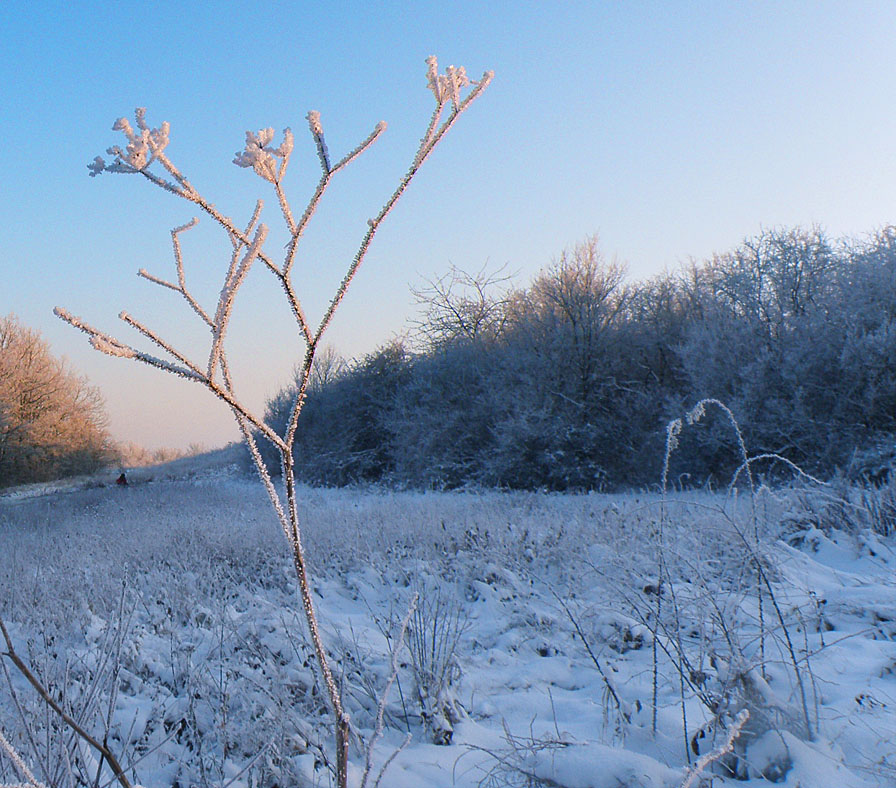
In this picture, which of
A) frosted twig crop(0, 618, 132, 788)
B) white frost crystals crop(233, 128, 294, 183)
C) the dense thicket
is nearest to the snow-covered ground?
frosted twig crop(0, 618, 132, 788)

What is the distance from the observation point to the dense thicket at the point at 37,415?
975 inches

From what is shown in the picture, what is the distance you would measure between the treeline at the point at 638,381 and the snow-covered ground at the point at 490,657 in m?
7.38

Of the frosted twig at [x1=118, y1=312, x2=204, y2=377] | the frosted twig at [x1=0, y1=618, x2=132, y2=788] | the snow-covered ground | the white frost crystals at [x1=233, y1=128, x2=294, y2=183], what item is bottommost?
the snow-covered ground

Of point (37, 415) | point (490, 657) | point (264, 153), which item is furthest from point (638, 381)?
point (37, 415)

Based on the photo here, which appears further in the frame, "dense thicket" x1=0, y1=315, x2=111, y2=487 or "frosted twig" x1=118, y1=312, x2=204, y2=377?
"dense thicket" x1=0, y1=315, x2=111, y2=487

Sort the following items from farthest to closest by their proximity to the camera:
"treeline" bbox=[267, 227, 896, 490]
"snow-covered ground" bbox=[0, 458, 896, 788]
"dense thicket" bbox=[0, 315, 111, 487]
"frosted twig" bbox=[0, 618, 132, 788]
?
"dense thicket" bbox=[0, 315, 111, 487], "treeline" bbox=[267, 227, 896, 490], "snow-covered ground" bbox=[0, 458, 896, 788], "frosted twig" bbox=[0, 618, 132, 788]

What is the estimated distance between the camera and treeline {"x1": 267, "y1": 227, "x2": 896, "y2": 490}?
13445mm

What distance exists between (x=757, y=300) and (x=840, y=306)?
265cm

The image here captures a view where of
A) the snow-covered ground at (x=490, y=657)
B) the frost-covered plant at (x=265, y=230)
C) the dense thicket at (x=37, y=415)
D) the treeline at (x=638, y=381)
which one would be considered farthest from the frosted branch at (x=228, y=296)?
the dense thicket at (x=37, y=415)

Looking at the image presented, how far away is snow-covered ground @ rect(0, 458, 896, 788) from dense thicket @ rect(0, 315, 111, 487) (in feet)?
68.1

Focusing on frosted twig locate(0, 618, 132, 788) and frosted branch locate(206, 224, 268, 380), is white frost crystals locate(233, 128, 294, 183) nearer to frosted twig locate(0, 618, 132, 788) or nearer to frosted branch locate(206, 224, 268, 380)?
frosted branch locate(206, 224, 268, 380)

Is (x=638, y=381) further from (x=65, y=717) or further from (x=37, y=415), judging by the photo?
(x=37, y=415)

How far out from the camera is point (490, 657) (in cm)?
379

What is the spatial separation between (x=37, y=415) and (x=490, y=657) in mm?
27454
